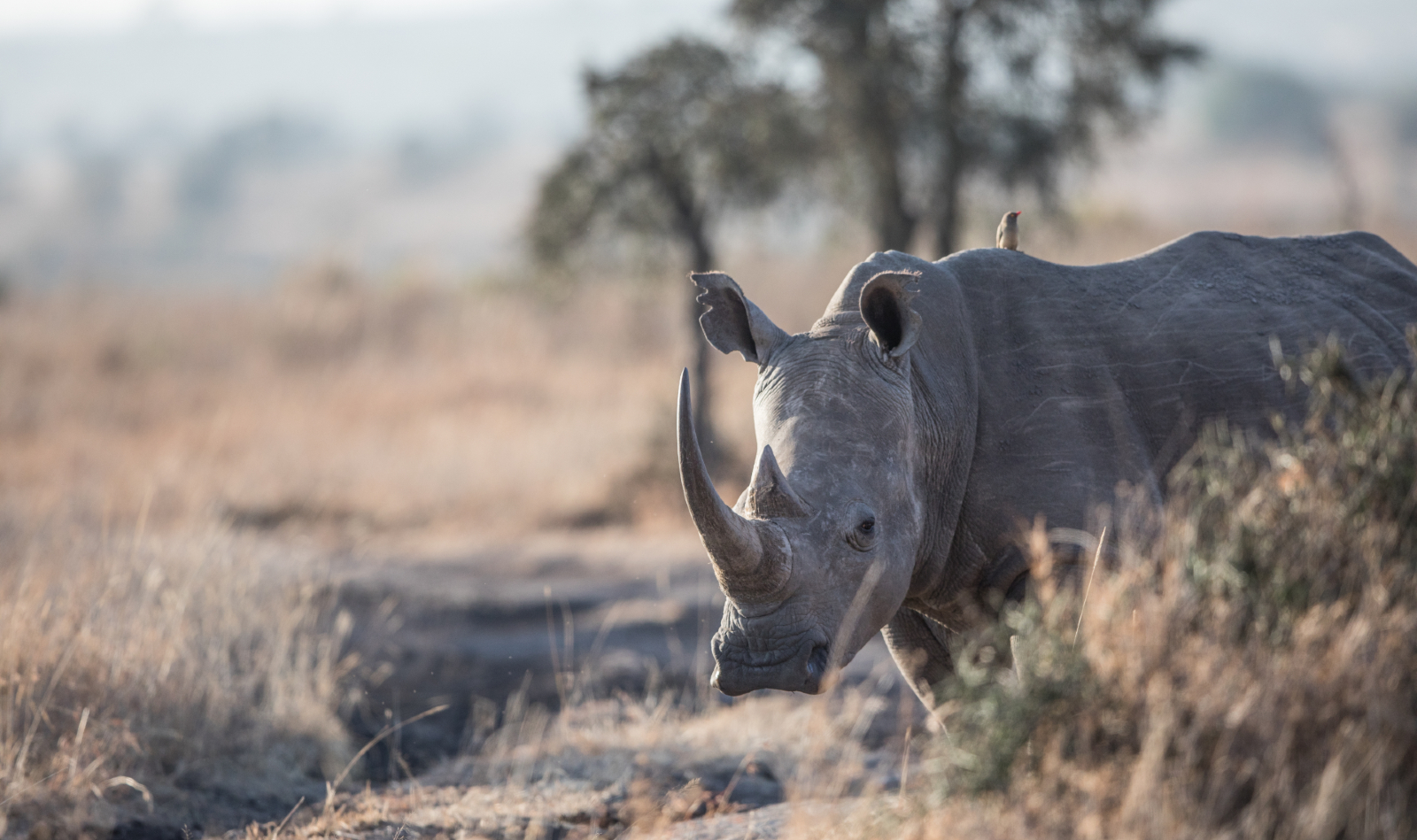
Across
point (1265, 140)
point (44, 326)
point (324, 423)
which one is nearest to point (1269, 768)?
point (324, 423)

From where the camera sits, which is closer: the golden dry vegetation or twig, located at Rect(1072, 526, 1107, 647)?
the golden dry vegetation

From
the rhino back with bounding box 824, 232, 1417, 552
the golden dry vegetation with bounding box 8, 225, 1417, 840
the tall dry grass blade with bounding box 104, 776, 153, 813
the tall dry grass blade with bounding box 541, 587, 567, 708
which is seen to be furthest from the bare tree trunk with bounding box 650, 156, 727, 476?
the rhino back with bounding box 824, 232, 1417, 552

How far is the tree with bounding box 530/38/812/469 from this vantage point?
12.6m

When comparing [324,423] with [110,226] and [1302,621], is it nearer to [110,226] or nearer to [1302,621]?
[1302,621]

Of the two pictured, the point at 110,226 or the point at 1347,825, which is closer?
the point at 1347,825

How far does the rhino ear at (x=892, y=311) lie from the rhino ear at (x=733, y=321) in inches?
12.6

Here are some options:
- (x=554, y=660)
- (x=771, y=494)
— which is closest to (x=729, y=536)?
(x=771, y=494)

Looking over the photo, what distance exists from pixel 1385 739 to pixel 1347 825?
0.60ft

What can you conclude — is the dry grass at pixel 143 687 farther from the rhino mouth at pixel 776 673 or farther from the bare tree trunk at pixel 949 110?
the bare tree trunk at pixel 949 110

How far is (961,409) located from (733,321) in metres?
0.74

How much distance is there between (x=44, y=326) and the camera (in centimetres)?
1970

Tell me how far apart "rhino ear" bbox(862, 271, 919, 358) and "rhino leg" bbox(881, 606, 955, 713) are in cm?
97

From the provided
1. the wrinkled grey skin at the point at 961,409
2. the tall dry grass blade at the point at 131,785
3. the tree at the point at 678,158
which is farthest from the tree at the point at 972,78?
the tall dry grass blade at the point at 131,785

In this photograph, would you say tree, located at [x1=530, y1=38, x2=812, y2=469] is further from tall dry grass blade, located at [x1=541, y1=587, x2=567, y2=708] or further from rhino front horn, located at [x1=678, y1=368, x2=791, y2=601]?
rhino front horn, located at [x1=678, y1=368, x2=791, y2=601]
